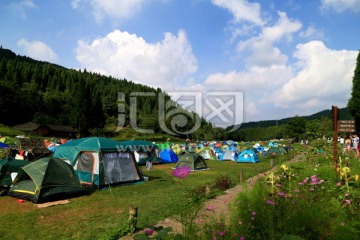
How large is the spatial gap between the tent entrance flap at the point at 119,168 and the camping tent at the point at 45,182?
1.77 meters

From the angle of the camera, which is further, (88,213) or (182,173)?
(88,213)

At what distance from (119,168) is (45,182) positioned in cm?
373

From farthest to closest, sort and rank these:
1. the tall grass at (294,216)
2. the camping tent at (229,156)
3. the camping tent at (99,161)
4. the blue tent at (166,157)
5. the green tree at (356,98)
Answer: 1. the green tree at (356,98)
2. the camping tent at (229,156)
3. the blue tent at (166,157)
4. the camping tent at (99,161)
5. the tall grass at (294,216)

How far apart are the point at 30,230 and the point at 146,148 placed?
15252 millimetres

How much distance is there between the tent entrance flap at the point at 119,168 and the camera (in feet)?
39.5

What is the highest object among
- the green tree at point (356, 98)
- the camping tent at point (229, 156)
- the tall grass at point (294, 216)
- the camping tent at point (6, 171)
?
the green tree at point (356, 98)

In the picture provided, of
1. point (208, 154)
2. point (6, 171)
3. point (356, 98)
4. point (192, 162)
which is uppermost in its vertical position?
point (356, 98)

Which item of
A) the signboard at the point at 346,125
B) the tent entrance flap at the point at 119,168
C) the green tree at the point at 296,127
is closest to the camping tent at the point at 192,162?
the tent entrance flap at the point at 119,168

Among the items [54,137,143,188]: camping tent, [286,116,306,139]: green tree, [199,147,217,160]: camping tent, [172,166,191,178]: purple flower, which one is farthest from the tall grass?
[286,116,306,139]: green tree

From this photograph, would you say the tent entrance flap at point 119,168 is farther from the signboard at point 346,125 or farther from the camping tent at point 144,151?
→ the signboard at point 346,125

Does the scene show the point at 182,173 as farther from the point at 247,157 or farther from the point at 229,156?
the point at 229,156

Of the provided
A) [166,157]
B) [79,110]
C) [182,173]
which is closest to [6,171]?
[182,173]

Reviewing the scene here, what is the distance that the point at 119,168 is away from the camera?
1260cm

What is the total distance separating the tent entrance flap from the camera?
474 inches
